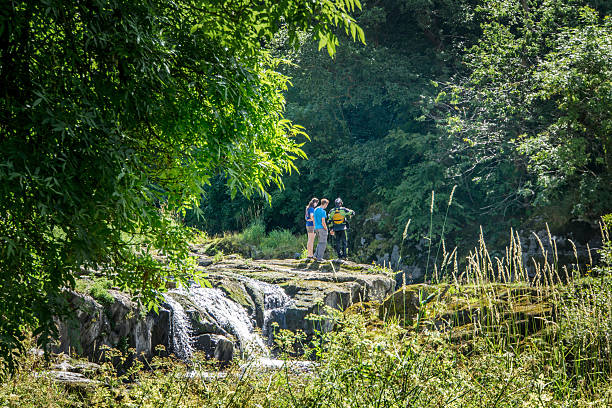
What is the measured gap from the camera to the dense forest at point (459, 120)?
510 inches

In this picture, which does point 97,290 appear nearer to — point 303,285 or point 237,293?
point 237,293

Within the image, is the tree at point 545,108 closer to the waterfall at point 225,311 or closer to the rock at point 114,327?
the waterfall at point 225,311

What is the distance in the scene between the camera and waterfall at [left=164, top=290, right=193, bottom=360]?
7164 millimetres

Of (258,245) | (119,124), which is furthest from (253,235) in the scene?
(119,124)

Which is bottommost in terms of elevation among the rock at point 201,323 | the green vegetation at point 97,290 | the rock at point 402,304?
the rock at point 201,323

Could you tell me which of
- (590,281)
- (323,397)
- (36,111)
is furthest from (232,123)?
(590,281)

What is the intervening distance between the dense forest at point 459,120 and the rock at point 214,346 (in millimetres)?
8275

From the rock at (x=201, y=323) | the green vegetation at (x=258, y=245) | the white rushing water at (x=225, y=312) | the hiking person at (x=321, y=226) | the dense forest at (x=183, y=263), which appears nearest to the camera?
the dense forest at (x=183, y=263)

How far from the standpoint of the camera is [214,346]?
24.2 feet

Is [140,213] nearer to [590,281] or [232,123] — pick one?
[232,123]

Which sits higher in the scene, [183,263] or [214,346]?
[183,263]

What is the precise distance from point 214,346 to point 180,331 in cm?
48

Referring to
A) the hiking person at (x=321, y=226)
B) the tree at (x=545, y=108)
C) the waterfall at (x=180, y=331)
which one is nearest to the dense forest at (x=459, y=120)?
the tree at (x=545, y=108)

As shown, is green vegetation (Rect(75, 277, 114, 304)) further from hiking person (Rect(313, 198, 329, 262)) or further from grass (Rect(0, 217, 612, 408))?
hiking person (Rect(313, 198, 329, 262))
